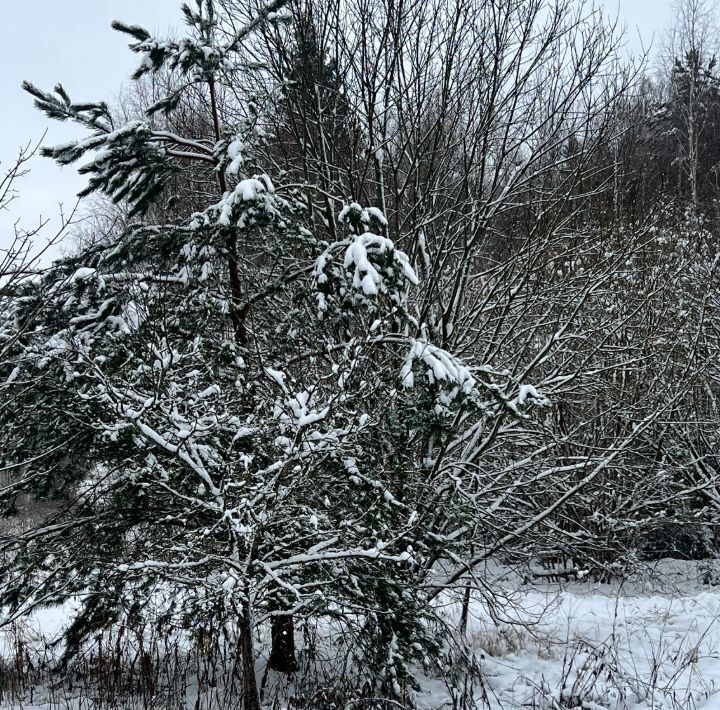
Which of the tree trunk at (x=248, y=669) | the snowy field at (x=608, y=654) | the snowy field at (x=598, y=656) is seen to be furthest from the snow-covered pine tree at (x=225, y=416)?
the snowy field at (x=608, y=654)

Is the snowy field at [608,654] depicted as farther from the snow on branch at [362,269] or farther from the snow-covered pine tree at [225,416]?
the snow on branch at [362,269]

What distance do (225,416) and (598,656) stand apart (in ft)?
10.9

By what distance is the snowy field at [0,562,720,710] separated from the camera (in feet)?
14.9

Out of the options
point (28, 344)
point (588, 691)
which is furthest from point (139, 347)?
point (588, 691)

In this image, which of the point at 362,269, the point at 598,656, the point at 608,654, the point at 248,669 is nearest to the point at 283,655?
the point at 248,669

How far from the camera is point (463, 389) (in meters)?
4.09

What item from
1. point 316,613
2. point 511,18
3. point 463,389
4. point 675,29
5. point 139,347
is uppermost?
point 675,29

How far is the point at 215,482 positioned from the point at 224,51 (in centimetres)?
361

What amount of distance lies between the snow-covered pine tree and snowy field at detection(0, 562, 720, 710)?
0.73 m

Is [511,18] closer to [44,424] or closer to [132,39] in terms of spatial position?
[132,39]

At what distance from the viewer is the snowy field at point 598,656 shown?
14.9ft

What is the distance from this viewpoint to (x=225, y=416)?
4.12 meters

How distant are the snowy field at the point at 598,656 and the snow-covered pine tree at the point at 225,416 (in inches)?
28.6

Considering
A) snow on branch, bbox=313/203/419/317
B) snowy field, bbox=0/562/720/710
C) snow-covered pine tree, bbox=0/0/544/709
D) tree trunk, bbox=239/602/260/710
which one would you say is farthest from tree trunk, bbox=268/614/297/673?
snow on branch, bbox=313/203/419/317
